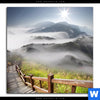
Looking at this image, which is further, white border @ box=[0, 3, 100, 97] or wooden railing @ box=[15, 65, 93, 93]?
white border @ box=[0, 3, 100, 97]

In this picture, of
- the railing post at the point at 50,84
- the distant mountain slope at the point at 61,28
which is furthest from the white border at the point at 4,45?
the distant mountain slope at the point at 61,28

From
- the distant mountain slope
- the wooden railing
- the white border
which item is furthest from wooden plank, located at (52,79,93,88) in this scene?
the distant mountain slope

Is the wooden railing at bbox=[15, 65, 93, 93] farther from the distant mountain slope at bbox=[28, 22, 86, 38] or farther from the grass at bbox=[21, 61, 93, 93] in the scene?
the distant mountain slope at bbox=[28, 22, 86, 38]

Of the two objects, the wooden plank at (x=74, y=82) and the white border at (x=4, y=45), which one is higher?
the white border at (x=4, y=45)

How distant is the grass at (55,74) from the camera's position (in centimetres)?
268

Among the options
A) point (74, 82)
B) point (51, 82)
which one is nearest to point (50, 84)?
point (51, 82)

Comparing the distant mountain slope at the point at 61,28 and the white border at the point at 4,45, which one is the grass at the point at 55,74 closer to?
the white border at the point at 4,45

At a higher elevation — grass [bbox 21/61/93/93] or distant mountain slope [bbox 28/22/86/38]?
distant mountain slope [bbox 28/22/86/38]

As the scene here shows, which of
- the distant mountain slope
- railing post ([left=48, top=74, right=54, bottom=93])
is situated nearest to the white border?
railing post ([left=48, top=74, right=54, bottom=93])

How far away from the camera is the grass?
268 cm

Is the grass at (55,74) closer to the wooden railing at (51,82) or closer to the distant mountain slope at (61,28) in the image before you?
the wooden railing at (51,82)

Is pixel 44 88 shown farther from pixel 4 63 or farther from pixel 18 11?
pixel 18 11

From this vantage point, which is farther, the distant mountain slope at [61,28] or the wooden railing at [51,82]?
the distant mountain slope at [61,28]

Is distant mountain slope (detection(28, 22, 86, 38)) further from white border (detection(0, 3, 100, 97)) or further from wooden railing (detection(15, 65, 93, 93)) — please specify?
wooden railing (detection(15, 65, 93, 93))
